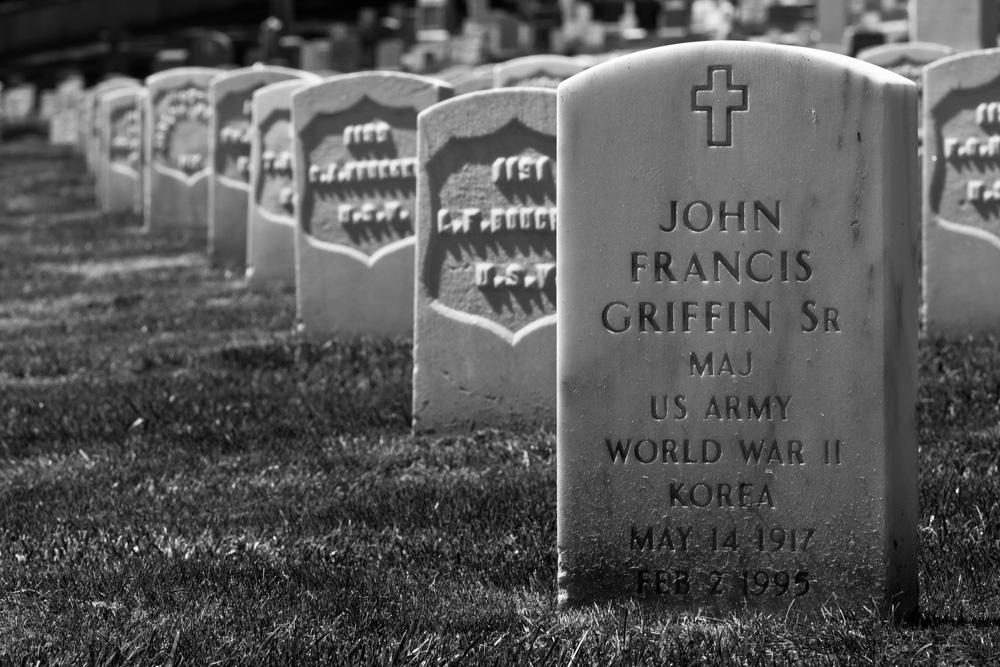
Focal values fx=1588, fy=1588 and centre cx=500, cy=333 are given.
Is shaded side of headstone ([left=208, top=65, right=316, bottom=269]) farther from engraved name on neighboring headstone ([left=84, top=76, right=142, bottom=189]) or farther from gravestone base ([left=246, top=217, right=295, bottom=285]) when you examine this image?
engraved name on neighboring headstone ([left=84, top=76, right=142, bottom=189])

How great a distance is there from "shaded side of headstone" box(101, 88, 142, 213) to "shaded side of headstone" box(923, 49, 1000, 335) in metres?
9.46

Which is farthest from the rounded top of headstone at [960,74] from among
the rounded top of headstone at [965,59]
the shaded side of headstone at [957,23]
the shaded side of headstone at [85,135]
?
the shaded side of headstone at [85,135]

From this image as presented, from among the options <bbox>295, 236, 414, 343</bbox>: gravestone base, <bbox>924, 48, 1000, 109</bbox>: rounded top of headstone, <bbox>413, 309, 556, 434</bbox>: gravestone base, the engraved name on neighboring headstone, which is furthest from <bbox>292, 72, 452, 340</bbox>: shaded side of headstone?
the engraved name on neighboring headstone

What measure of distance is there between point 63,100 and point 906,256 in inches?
1179

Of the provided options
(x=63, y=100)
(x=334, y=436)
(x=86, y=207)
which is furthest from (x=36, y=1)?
(x=334, y=436)

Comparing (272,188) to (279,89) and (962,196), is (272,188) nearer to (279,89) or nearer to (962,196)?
(279,89)

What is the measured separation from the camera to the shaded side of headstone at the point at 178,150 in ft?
44.1

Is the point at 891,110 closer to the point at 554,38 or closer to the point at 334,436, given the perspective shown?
the point at 334,436

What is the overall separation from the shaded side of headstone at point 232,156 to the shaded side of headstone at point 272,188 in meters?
1.07

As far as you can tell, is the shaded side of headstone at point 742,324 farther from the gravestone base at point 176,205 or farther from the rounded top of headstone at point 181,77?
the gravestone base at point 176,205

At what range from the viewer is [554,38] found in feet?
114

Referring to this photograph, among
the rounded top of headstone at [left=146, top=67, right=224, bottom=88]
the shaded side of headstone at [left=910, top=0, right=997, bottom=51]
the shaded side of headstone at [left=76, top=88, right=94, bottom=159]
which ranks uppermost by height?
the shaded side of headstone at [left=910, top=0, right=997, bottom=51]

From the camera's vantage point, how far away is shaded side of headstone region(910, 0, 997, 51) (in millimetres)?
13219

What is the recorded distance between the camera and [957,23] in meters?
13.4
